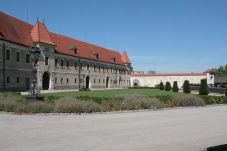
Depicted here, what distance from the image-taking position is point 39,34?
38781 millimetres

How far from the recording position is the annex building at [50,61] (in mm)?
32344

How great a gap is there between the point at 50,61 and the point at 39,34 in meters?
4.37

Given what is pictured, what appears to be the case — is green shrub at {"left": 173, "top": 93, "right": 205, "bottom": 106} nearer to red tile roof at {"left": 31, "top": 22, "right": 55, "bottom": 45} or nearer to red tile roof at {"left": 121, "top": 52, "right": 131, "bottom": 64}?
red tile roof at {"left": 31, "top": 22, "right": 55, "bottom": 45}

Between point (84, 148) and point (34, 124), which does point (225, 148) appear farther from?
point (34, 124)

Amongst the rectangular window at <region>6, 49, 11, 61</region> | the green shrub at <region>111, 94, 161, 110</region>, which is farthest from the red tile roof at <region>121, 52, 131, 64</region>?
the green shrub at <region>111, 94, 161, 110</region>

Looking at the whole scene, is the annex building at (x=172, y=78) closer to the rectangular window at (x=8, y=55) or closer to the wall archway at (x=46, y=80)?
the wall archway at (x=46, y=80)

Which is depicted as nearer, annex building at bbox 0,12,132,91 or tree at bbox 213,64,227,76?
annex building at bbox 0,12,132,91

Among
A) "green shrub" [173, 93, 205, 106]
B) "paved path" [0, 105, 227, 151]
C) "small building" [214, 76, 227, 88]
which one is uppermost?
"small building" [214, 76, 227, 88]

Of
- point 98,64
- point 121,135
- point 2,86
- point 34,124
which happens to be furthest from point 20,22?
point 121,135

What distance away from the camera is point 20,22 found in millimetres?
38562

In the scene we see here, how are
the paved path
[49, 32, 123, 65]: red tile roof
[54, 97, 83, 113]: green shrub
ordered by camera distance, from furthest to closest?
[49, 32, 123, 65]: red tile roof → [54, 97, 83, 113]: green shrub → the paved path

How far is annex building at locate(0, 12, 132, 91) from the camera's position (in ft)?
106

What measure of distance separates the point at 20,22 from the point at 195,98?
1149 inches

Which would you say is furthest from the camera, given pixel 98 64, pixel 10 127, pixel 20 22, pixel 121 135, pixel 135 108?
pixel 98 64
